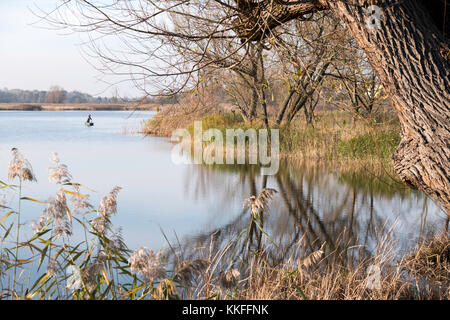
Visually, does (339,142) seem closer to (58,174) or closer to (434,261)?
→ (434,261)

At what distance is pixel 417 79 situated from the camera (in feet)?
12.1

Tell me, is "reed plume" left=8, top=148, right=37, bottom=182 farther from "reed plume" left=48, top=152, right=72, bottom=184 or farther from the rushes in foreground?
the rushes in foreground

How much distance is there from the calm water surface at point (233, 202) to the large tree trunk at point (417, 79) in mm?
2285

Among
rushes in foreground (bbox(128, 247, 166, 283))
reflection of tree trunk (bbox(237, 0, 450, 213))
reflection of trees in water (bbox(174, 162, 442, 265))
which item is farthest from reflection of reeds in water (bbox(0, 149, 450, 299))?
reflection of tree trunk (bbox(237, 0, 450, 213))

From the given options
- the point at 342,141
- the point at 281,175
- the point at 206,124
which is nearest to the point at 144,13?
the point at 281,175

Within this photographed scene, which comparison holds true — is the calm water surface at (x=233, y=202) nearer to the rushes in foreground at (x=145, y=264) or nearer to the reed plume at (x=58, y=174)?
the reed plume at (x=58, y=174)

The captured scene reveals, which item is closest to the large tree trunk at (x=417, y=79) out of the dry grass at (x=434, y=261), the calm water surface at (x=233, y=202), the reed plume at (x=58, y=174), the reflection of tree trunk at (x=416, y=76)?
the reflection of tree trunk at (x=416, y=76)

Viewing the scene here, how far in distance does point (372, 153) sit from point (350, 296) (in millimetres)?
8873

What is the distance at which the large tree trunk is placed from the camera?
364cm

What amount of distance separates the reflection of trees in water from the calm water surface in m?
0.02

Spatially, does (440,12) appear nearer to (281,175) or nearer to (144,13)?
(144,13)

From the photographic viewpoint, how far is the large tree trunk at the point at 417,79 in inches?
143

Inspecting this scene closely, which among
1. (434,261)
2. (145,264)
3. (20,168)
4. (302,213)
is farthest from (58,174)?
(302,213)
